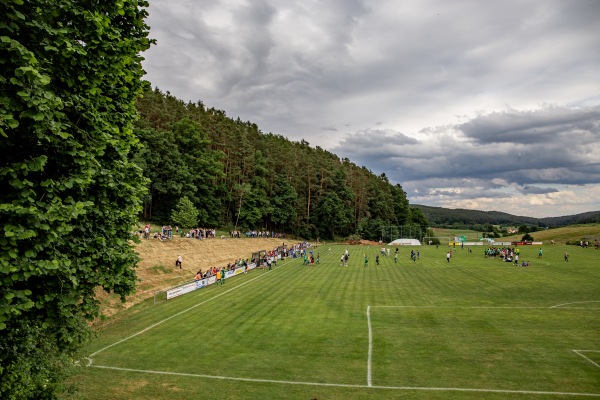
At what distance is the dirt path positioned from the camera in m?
32.2

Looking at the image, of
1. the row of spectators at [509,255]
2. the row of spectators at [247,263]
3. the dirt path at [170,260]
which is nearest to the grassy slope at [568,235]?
the row of spectators at [509,255]

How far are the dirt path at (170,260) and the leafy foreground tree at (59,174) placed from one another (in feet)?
48.3

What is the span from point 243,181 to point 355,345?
82292mm

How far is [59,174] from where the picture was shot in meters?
10.3

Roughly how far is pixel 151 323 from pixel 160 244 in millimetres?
24389

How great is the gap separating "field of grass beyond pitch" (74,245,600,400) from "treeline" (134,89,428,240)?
3963 cm

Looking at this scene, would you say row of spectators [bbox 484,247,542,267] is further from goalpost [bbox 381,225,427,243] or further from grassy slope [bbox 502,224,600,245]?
grassy slope [bbox 502,224,600,245]

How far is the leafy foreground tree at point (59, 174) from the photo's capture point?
816 centimetres

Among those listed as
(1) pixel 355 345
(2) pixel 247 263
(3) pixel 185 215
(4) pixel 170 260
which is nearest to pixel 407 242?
(3) pixel 185 215

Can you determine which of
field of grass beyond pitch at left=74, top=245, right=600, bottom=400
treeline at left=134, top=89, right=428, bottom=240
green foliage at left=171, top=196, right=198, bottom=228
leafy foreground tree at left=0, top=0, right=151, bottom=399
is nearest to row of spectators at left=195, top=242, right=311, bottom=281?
field of grass beyond pitch at left=74, top=245, right=600, bottom=400

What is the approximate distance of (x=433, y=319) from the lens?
2614cm

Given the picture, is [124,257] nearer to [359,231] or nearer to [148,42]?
[148,42]

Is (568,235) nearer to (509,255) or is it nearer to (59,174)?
(509,255)

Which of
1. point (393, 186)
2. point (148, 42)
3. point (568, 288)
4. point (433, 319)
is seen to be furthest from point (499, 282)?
point (393, 186)
